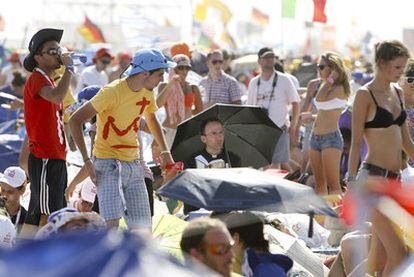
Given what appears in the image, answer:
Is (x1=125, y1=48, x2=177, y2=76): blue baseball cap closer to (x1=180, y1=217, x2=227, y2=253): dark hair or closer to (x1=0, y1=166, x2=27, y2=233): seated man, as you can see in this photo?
(x1=0, y1=166, x2=27, y2=233): seated man

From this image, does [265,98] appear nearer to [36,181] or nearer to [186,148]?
[186,148]

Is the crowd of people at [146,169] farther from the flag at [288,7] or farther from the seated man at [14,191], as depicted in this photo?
the flag at [288,7]

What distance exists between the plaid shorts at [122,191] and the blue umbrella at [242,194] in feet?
5.65

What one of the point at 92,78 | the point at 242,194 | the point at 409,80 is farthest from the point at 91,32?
the point at 242,194

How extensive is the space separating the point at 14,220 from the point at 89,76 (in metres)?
7.23

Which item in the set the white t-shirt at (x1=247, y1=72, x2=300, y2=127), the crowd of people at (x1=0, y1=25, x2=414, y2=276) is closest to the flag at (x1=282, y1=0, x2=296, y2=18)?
the white t-shirt at (x1=247, y1=72, x2=300, y2=127)

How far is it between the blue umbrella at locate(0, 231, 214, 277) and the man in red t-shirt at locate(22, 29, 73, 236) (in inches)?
173

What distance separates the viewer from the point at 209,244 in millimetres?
5719

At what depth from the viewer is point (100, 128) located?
8477 mm

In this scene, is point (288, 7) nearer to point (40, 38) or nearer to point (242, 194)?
point (40, 38)

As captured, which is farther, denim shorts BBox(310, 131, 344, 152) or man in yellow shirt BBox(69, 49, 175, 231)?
denim shorts BBox(310, 131, 344, 152)

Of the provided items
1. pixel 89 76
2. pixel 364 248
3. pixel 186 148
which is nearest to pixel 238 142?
pixel 186 148

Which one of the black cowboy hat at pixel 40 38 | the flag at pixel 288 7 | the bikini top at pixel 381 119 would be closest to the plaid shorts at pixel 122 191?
the black cowboy hat at pixel 40 38

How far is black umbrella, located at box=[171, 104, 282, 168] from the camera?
10242 millimetres
